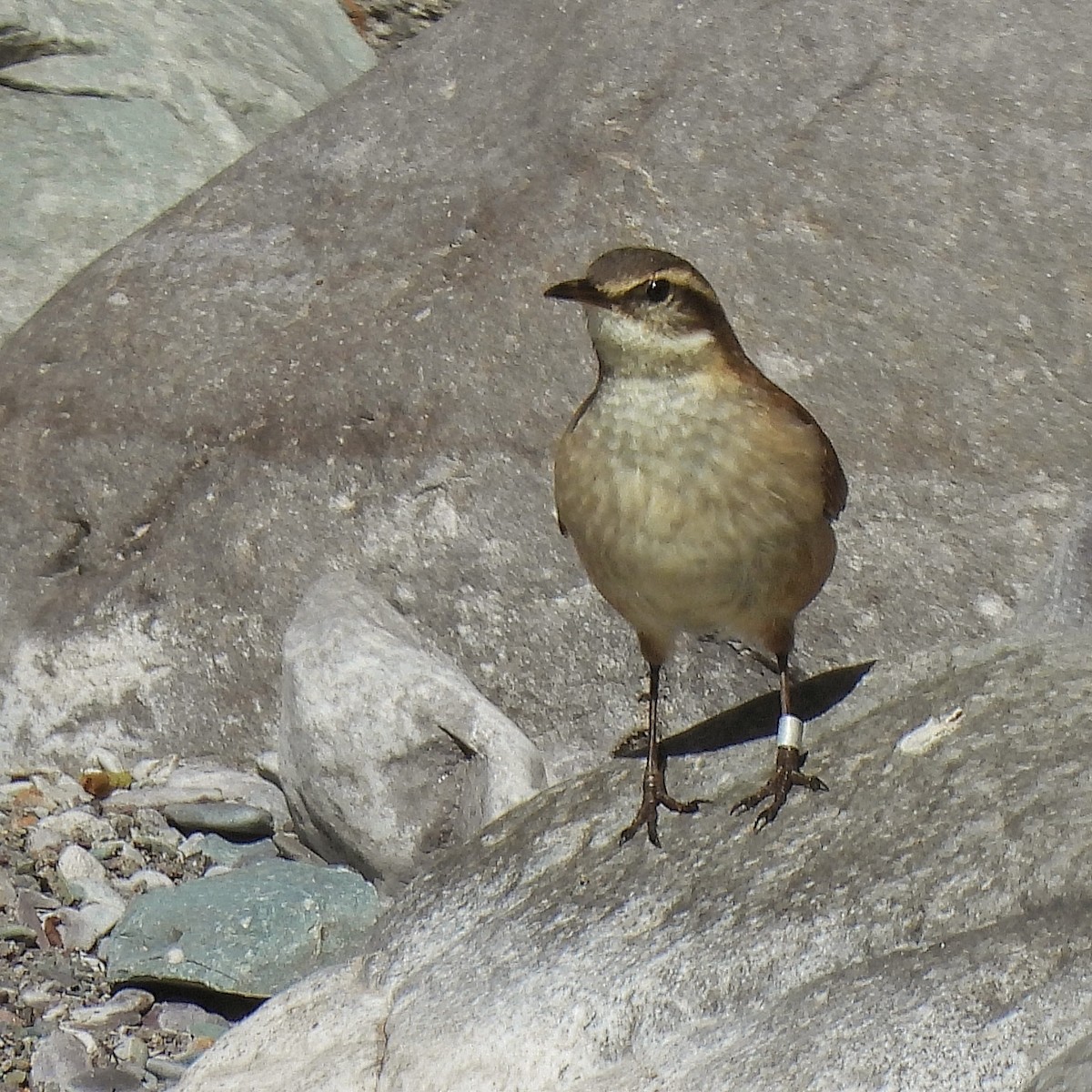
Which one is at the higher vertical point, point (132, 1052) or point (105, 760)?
point (132, 1052)

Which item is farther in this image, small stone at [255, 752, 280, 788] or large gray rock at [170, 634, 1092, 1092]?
small stone at [255, 752, 280, 788]

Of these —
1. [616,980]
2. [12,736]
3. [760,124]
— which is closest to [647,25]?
[760,124]

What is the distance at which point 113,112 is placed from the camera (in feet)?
28.8

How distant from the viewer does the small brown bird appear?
4.73 meters

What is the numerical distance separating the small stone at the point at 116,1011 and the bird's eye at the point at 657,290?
263 centimetres

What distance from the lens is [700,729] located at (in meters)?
5.64

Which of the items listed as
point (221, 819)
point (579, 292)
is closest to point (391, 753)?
point (221, 819)

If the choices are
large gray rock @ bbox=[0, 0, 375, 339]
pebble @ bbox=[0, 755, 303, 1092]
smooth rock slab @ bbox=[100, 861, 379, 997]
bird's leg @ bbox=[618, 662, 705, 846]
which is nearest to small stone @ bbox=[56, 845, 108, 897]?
pebble @ bbox=[0, 755, 303, 1092]

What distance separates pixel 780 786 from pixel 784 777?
0.05 m

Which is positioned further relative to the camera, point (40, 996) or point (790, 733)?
point (40, 996)

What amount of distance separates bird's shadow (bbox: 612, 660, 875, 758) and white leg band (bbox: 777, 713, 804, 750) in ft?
0.57

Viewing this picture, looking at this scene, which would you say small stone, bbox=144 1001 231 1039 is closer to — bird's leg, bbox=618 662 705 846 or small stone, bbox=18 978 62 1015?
small stone, bbox=18 978 62 1015

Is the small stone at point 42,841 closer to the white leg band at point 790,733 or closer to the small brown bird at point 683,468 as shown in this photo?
the small brown bird at point 683,468

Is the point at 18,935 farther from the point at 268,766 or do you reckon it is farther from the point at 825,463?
the point at 825,463
